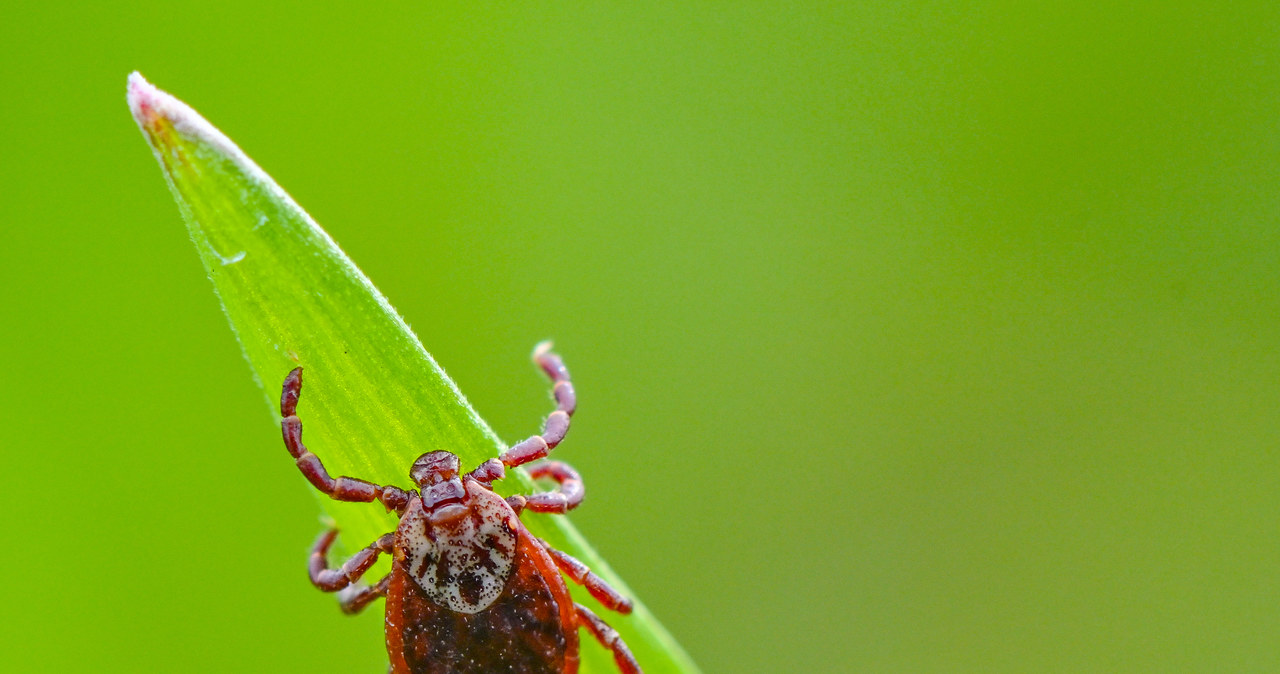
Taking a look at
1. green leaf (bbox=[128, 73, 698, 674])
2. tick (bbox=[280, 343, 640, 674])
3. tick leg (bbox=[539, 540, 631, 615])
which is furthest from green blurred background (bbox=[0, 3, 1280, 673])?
green leaf (bbox=[128, 73, 698, 674])

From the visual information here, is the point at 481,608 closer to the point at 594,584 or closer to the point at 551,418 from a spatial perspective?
the point at 594,584

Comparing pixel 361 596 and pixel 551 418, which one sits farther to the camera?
pixel 551 418

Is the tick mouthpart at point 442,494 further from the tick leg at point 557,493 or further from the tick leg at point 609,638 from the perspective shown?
the tick leg at point 609,638

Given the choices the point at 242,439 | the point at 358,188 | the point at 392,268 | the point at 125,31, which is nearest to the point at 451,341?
the point at 392,268

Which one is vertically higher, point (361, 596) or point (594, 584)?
point (361, 596)

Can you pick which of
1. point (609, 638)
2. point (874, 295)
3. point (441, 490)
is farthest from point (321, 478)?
point (874, 295)

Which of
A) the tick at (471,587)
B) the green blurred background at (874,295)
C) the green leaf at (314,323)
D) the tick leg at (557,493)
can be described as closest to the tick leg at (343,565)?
the tick at (471,587)

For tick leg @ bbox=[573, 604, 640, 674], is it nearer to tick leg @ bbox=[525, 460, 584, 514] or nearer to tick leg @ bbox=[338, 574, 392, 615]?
tick leg @ bbox=[525, 460, 584, 514]
